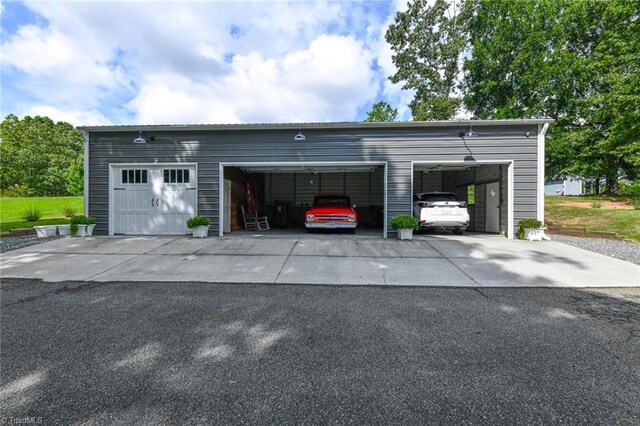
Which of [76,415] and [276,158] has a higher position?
[276,158]

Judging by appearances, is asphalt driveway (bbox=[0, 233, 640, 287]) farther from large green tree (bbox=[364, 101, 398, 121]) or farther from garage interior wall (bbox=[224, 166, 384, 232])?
large green tree (bbox=[364, 101, 398, 121])

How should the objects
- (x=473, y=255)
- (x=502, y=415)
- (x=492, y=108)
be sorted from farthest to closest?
(x=492, y=108), (x=473, y=255), (x=502, y=415)

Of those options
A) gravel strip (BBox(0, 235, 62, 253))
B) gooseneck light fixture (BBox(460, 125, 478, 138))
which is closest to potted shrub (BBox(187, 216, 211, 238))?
gravel strip (BBox(0, 235, 62, 253))

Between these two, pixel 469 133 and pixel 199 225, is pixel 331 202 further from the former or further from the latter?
pixel 469 133

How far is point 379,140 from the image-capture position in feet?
29.3

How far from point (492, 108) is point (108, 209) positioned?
79.0 ft

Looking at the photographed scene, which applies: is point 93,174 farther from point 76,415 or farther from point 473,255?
point 473,255

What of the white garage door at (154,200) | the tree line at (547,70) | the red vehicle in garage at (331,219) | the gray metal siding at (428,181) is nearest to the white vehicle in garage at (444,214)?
the red vehicle in garage at (331,219)

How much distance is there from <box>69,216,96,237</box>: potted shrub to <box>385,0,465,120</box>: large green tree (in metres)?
20.5

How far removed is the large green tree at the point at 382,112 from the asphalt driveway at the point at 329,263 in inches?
975

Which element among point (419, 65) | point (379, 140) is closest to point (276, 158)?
point (379, 140)

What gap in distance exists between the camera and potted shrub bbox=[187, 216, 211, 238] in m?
8.52

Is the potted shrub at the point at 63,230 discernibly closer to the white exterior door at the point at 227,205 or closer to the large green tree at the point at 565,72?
the white exterior door at the point at 227,205

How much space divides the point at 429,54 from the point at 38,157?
45571 mm
